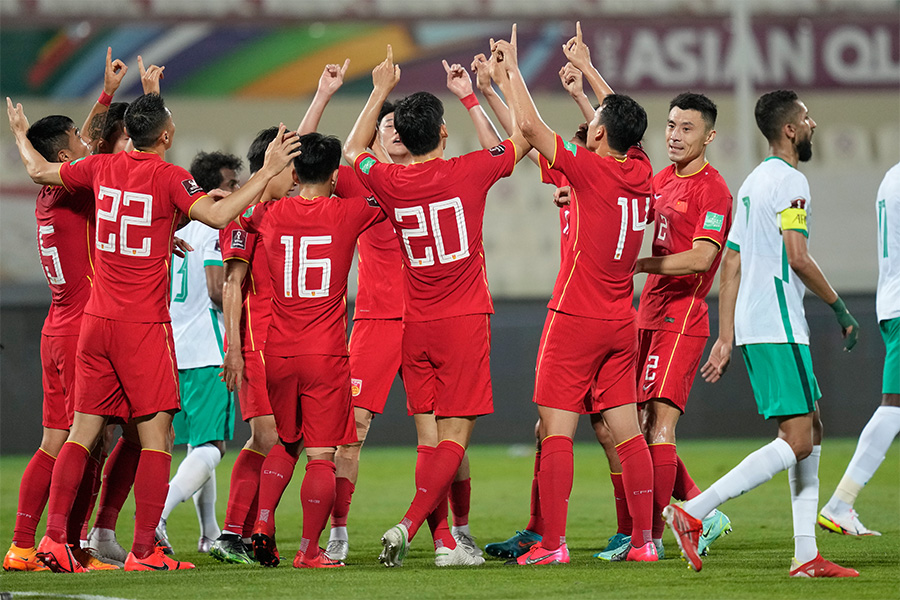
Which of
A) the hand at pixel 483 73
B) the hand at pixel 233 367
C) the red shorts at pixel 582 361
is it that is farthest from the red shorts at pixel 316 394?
the hand at pixel 483 73

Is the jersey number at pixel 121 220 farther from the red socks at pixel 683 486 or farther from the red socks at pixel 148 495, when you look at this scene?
the red socks at pixel 683 486

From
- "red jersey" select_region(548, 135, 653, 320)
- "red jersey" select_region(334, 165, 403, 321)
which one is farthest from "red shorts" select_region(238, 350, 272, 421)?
"red jersey" select_region(548, 135, 653, 320)

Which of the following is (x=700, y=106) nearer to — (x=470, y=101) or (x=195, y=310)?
(x=470, y=101)

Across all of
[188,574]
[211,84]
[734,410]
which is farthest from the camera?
[211,84]

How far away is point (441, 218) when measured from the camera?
554 cm

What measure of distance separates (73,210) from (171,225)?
2.31ft

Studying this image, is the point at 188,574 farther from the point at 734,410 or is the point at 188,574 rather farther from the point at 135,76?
the point at 135,76

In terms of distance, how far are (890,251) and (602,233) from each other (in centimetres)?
234

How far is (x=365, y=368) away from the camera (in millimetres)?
6457

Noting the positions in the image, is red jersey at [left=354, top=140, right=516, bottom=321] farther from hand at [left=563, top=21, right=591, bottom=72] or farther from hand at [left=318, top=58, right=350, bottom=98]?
hand at [left=563, top=21, right=591, bottom=72]

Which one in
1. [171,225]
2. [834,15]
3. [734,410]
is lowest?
[734,410]

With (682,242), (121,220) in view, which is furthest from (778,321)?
(121,220)

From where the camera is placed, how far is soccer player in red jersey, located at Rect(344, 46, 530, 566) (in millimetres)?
5535

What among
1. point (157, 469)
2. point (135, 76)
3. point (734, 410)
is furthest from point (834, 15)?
point (157, 469)
